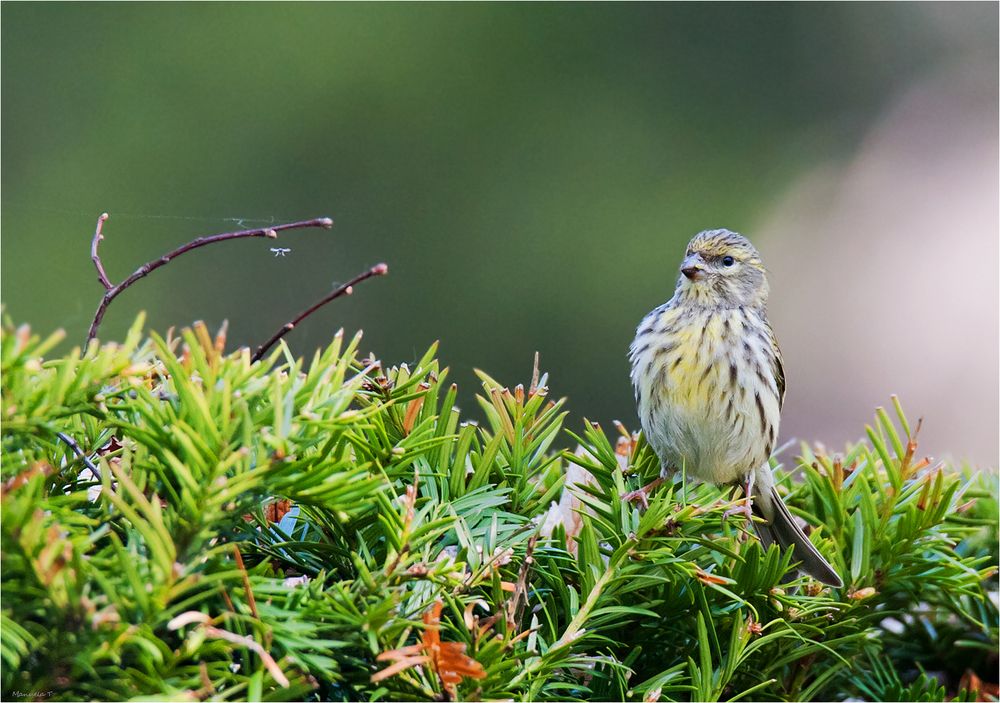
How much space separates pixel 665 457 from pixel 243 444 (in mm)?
1035

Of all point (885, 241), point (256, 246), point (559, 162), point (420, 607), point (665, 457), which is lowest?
point (420, 607)

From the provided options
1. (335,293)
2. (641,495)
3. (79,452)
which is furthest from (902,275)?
(79,452)

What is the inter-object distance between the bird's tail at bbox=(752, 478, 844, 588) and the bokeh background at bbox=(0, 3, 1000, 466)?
137 inches

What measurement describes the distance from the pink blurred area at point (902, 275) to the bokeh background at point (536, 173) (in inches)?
0.6

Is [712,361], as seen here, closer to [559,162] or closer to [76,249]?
[76,249]

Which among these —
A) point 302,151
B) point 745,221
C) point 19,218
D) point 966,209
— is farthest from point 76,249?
point 966,209

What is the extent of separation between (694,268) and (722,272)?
0.07 meters

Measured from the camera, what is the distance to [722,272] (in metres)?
2.19

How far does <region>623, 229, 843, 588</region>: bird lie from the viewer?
1.85 metres

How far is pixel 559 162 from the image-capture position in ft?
21.5
